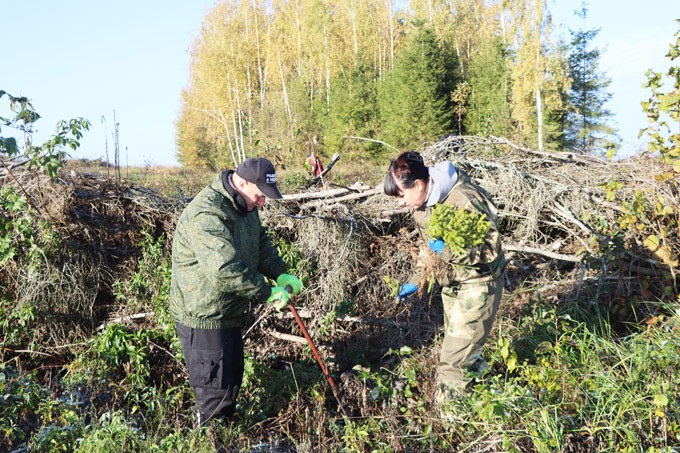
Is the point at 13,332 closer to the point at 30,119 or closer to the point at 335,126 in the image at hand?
the point at 30,119

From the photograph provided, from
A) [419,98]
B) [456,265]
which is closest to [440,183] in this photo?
[456,265]

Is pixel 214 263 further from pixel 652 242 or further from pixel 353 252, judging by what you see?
pixel 652 242

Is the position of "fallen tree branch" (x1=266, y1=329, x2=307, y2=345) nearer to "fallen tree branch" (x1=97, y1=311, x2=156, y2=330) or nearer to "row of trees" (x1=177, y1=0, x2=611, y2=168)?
"fallen tree branch" (x1=97, y1=311, x2=156, y2=330)

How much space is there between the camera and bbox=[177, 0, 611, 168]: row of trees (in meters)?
20.4

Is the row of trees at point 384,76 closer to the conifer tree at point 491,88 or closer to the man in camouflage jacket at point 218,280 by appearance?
the conifer tree at point 491,88

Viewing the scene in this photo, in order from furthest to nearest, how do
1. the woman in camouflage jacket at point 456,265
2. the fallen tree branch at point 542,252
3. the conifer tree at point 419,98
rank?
the conifer tree at point 419,98 → the fallen tree branch at point 542,252 → the woman in camouflage jacket at point 456,265

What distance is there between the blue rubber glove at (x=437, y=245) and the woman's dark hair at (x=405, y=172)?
0.37 m

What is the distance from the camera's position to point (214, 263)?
10.5ft

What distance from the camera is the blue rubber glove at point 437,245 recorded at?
325cm

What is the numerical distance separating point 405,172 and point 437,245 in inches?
19.2

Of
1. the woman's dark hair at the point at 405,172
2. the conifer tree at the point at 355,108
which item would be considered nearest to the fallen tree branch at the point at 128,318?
the woman's dark hair at the point at 405,172

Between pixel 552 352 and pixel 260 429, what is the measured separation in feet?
7.28

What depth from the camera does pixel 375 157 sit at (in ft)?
80.0

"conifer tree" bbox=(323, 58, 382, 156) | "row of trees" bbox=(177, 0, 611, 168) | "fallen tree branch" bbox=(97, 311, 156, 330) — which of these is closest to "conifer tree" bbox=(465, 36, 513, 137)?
"row of trees" bbox=(177, 0, 611, 168)
